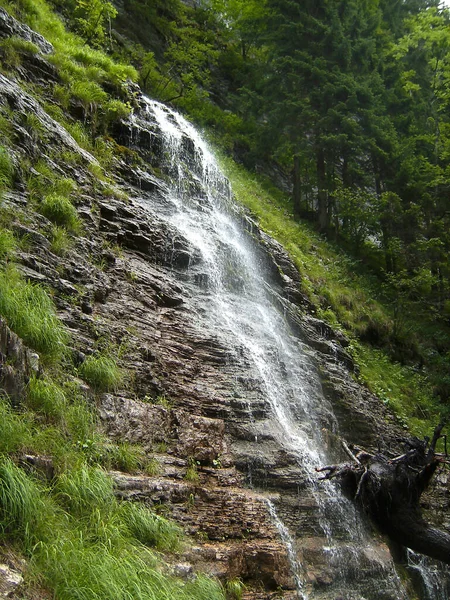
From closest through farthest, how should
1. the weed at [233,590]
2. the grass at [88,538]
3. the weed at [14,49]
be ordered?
the grass at [88,538] < the weed at [233,590] < the weed at [14,49]

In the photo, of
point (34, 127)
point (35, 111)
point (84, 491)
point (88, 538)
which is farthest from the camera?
point (35, 111)

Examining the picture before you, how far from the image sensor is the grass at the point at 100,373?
5.84 meters

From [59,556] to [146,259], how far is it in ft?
18.8

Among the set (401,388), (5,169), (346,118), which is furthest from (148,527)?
(346,118)

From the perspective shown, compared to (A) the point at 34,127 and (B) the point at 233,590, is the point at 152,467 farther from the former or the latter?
(A) the point at 34,127

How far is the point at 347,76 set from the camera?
16938 mm

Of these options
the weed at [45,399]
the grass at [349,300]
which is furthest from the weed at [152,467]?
the grass at [349,300]

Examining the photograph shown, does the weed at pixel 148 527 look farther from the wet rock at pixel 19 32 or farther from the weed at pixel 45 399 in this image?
the wet rock at pixel 19 32

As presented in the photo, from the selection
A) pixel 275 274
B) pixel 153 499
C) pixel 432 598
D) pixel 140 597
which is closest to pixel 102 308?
pixel 153 499

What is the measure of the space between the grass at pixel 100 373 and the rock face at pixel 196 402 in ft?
0.55

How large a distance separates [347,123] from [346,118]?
254mm

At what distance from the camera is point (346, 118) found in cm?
1653

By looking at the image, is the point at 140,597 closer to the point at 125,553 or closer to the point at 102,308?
the point at 125,553

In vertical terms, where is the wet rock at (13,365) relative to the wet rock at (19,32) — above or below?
below
